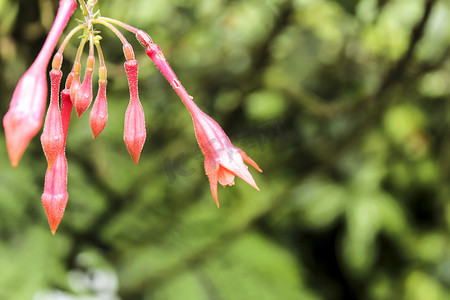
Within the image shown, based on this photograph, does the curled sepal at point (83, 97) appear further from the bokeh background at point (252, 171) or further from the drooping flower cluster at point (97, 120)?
the bokeh background at point (252, 171)

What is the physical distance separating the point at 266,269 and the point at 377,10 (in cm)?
100

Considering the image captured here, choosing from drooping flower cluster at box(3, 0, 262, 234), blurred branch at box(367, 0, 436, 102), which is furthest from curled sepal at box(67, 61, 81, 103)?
blurred branch at box(367, 0, 436, 102)

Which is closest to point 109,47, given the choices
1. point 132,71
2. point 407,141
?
point 407,141

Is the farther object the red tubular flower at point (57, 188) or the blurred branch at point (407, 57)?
the blurred branch at point (407, 57)

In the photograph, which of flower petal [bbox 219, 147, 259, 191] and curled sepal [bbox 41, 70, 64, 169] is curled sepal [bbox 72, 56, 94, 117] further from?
flower petal [bbox 219, 147, 259, 191]

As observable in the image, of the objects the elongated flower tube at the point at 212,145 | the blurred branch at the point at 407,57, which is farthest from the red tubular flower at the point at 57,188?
the blurred branch at the point at 407,57

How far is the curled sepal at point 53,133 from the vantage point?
0.55 metres

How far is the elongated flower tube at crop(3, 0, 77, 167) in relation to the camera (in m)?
0.45

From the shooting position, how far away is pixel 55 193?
1.96 feet

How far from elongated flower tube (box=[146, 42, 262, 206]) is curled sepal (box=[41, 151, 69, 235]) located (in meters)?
0.14

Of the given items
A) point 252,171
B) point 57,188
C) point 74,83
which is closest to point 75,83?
point 74,83

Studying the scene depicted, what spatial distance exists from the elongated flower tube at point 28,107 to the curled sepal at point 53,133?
51 mm

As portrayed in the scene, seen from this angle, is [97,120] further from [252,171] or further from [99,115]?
[252,171]

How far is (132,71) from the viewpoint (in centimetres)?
60
